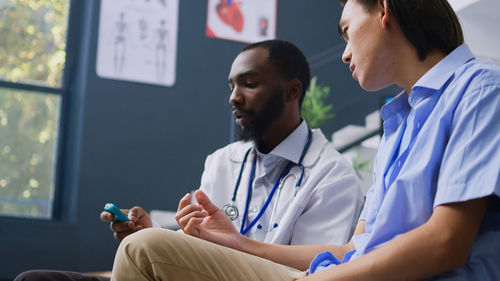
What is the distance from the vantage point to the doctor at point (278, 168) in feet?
6.23

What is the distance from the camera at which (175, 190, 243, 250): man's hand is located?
154 cm

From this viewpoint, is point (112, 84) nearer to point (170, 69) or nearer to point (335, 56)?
point (170, 69)

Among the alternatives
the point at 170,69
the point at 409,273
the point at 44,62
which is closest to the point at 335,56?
the point at 170,69

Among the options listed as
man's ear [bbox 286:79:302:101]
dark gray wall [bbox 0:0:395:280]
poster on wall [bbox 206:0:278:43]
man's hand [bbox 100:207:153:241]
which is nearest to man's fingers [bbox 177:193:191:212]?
man's hand [bbox 100:207:153:241]

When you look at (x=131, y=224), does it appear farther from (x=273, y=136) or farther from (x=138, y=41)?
(x=138, y=41)

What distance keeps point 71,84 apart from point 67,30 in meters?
0.51

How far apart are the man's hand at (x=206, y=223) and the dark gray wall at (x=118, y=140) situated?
375cm

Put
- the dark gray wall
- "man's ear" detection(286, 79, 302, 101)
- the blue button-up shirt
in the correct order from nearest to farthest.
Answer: the blue button-up shirt, "man's ear" detection(286, 79, 302, 101), the dark gray wall

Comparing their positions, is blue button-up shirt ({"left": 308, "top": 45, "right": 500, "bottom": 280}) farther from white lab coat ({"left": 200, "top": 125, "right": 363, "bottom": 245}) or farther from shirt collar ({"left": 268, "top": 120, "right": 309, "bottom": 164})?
shirt collar ({"left": 268, "top": 120, "right": 309, "bottom": 164})

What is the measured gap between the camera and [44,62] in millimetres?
5441

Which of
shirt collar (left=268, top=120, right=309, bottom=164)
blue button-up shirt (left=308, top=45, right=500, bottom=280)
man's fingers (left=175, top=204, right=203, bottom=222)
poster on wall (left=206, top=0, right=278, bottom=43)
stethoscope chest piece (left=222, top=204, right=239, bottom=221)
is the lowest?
stethoscope chest piece (left=222, top=204, right=239, bottom=221)

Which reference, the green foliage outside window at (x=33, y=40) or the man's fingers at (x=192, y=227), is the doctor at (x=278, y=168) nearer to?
the man's fingers at (x=192, y=227)

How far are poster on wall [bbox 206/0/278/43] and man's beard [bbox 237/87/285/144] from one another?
3876 millimetres

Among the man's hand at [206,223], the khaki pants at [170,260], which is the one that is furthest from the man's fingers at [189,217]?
the khaki pants at [170,260]
